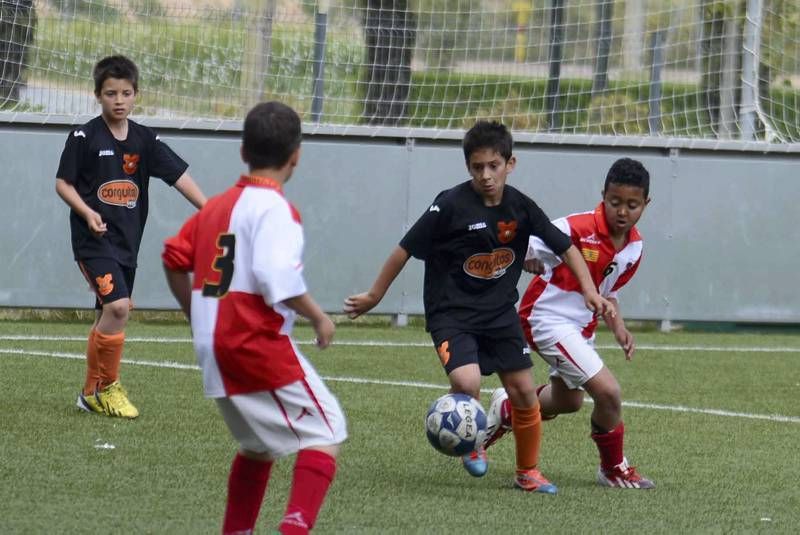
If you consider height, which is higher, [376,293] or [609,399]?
[376,293]

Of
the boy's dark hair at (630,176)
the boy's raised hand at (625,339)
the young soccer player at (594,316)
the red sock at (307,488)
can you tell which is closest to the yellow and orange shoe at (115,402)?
the young soccer player at (594,316)

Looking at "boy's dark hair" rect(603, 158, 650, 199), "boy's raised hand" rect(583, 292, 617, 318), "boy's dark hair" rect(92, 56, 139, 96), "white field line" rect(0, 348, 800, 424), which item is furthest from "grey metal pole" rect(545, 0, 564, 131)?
"boy's raised hand" rect(583, 292, 617, 318)

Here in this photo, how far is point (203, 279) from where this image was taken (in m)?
4.25

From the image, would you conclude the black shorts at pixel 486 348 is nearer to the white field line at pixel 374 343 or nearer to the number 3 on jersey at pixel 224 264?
the number 3 on jersey at pixel 224 264

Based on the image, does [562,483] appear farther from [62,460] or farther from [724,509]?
[62,460]

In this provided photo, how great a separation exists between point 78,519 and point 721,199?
850 centimetres

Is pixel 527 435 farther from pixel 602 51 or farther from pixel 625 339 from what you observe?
pixel 602 51

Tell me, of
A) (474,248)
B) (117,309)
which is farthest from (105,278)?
(474,248)

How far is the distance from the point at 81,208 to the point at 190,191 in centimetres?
51

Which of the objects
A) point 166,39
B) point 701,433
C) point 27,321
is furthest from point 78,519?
point 166,39

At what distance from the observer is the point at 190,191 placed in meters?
7.05

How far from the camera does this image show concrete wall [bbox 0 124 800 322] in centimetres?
1116

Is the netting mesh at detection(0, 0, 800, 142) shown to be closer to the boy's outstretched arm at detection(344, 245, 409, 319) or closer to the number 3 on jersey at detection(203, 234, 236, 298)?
the boy's outstretched arm at detection(344, 245, 409, 319)

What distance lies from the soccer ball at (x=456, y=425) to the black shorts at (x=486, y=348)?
164 mm
